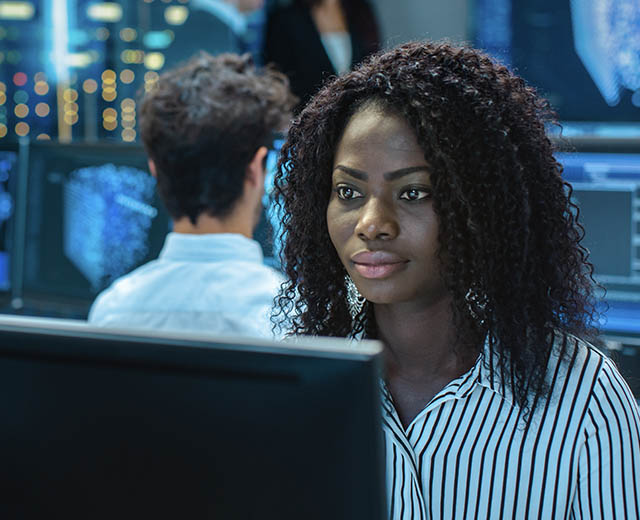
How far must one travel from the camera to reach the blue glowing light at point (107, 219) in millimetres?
2033

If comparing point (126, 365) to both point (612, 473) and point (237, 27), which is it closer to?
point (612, 473)

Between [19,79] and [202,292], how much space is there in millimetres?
2847

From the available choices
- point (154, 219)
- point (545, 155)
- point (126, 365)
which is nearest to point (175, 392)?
point (126, 365)

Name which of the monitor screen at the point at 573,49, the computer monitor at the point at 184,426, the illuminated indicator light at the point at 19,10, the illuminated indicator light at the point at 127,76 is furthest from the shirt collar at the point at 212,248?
the illuminated indicator light at the point at 19,10

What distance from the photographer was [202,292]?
1.68 meters

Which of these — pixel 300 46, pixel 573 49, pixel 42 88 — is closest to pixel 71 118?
pixel 42 88

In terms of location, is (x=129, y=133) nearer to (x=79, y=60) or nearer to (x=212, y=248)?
(x=79, y=60)

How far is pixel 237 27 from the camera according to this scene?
3.99 meters

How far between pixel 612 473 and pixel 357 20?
2.63 metres

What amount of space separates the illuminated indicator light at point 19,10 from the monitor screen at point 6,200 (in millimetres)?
2107

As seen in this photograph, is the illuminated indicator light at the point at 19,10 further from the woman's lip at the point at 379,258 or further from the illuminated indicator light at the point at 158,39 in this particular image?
A: the woman's lip at the point at 379,258

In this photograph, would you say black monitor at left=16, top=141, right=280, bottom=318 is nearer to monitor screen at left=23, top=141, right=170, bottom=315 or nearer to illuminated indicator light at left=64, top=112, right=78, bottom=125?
monitor screen at left=23, top=141, right=170, bottom=315

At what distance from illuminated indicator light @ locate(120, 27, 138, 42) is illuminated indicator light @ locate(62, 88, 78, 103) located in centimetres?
36

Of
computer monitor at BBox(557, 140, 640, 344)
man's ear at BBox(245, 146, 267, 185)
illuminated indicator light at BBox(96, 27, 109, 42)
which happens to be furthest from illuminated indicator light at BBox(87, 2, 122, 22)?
computer monitor at BBox(557, 140, 640, 344)
